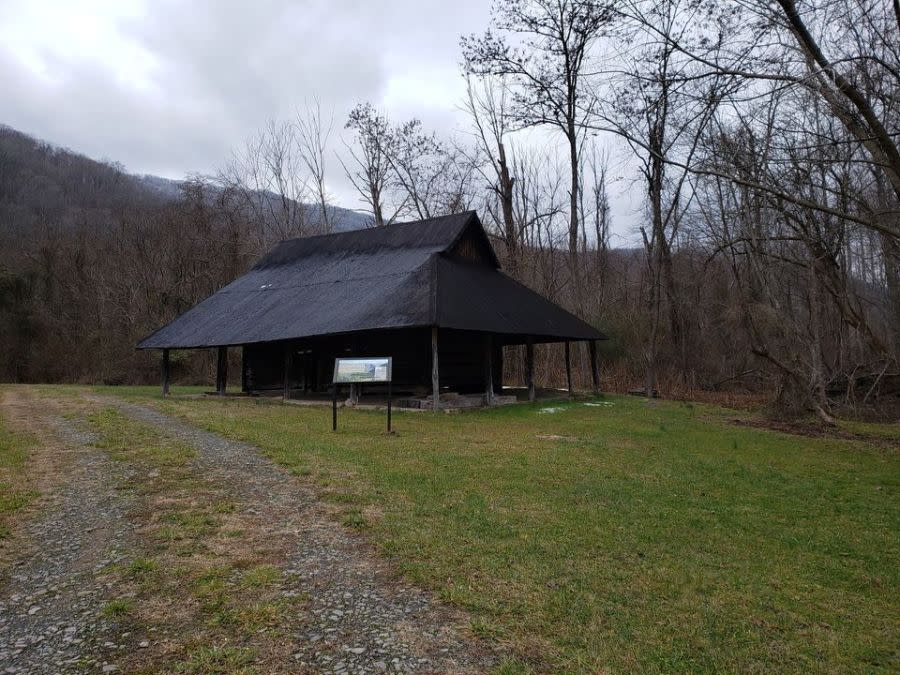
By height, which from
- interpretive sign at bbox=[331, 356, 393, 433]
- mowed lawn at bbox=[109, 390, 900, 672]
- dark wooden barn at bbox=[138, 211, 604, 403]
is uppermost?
dark wooden barn at bbox=[138, 211, 604, 403]

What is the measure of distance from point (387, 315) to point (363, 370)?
479 cm

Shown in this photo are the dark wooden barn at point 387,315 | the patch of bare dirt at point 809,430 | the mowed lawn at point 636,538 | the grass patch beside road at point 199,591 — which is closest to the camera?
the grass patch beside road at point 199,591

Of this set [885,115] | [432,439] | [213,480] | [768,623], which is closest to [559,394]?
[432,439]

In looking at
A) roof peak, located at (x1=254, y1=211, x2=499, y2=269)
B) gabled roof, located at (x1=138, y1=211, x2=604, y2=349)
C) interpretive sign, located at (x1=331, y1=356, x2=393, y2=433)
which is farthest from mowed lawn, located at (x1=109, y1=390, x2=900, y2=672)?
roof peak, located at (x1=254, y1=211, x2=499, y2=269)

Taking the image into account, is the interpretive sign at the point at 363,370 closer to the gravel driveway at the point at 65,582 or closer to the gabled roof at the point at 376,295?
the gabled roof at the point at 376,295

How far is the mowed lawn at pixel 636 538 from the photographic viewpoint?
3.63 metres

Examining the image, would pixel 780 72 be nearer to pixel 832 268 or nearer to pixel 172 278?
pixel 832 268

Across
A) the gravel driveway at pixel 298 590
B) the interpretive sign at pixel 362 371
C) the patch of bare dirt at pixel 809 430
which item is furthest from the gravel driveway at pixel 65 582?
the patch of bare dirt at pixel 809 430

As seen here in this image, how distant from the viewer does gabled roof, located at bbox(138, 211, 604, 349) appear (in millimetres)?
16484

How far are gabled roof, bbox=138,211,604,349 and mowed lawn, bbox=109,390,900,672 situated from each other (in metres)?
5.44

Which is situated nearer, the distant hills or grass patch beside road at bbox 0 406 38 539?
grass patch beside road at bbox 0 406 38 539

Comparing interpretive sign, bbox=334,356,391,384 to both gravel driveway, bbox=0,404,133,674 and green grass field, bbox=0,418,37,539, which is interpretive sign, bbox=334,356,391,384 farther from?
green grass field, bbox=0,418,37,539

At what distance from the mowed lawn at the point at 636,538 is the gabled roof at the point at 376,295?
214 inches

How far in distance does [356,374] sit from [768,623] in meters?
8.39
